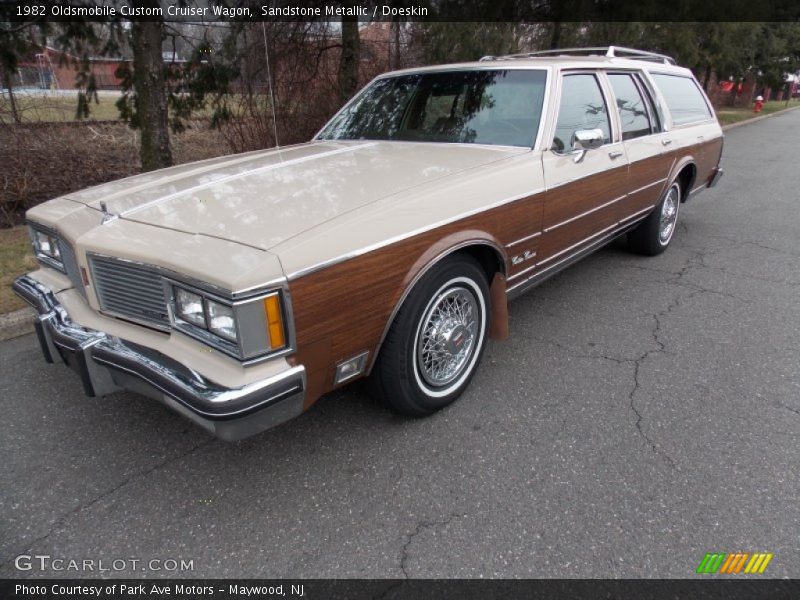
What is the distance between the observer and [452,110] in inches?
142

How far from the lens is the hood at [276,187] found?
2188 mm

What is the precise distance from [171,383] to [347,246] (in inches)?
32.8

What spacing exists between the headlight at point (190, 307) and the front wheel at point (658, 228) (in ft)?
14.0

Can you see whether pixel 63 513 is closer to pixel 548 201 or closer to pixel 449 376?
pixel 449 376

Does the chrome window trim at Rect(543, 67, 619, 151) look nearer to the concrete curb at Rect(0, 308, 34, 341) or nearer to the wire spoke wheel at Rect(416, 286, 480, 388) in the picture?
the wire spoke wheel at Rect(416, 286, 480, 388)

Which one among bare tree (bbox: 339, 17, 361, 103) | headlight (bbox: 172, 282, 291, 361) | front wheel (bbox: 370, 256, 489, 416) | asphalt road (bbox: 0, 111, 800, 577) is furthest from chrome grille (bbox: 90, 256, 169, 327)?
bare tree (bbox: 339, 17, 361, 103)

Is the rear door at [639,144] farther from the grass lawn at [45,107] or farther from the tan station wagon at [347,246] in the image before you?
the grass lawn at [45,107]

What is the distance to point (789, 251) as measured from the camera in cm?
538

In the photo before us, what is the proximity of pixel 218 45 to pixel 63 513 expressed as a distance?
23.2 ft

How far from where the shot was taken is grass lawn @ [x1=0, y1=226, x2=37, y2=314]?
390 cm

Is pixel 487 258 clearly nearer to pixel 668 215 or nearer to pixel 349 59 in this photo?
pixel 668 215

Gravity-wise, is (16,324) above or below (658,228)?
below

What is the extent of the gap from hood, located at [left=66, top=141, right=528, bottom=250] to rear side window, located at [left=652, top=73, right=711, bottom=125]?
260 cm

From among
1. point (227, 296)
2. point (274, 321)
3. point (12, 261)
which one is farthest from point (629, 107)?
point (12, 261)
